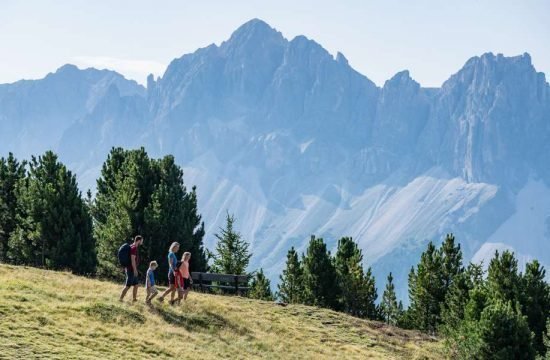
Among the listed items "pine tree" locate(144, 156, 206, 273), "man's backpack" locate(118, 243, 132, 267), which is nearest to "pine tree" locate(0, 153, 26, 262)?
"pine tree" locate(144, 156, 206, 273)

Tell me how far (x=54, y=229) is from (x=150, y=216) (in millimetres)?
8104

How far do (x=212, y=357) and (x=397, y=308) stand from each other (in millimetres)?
38380

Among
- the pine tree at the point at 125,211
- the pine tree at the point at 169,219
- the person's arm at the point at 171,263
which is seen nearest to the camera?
the person's arm at the point at 171,263

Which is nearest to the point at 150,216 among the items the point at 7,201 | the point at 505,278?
the point at 7,201

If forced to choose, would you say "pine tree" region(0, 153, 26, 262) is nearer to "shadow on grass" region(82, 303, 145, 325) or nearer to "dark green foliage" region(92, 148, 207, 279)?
"dark green foliage" region(92, 148, 207, 279)

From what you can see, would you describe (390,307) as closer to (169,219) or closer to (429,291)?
(429,291)

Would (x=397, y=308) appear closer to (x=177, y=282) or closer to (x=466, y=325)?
(x=466, y=325)

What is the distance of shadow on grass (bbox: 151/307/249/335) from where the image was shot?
28.6 meters

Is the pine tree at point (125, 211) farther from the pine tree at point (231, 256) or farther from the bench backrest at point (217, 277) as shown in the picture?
the pine tree at point (231, 256)

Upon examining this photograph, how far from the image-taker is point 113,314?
26734mm

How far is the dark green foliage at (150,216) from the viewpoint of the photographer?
51.0 meters

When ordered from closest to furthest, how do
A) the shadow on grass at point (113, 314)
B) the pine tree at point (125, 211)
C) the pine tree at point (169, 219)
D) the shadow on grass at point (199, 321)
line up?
the shadow on grass at point (113, 314)
the shadow on grass at point (199, 321)
the pine tree at point (125, 211)
the pine tree at point (169, 219)

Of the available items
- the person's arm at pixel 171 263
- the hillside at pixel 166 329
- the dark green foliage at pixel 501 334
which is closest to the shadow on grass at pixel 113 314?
the hillside at pixel 166 329

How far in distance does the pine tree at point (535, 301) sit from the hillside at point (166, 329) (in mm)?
7561
